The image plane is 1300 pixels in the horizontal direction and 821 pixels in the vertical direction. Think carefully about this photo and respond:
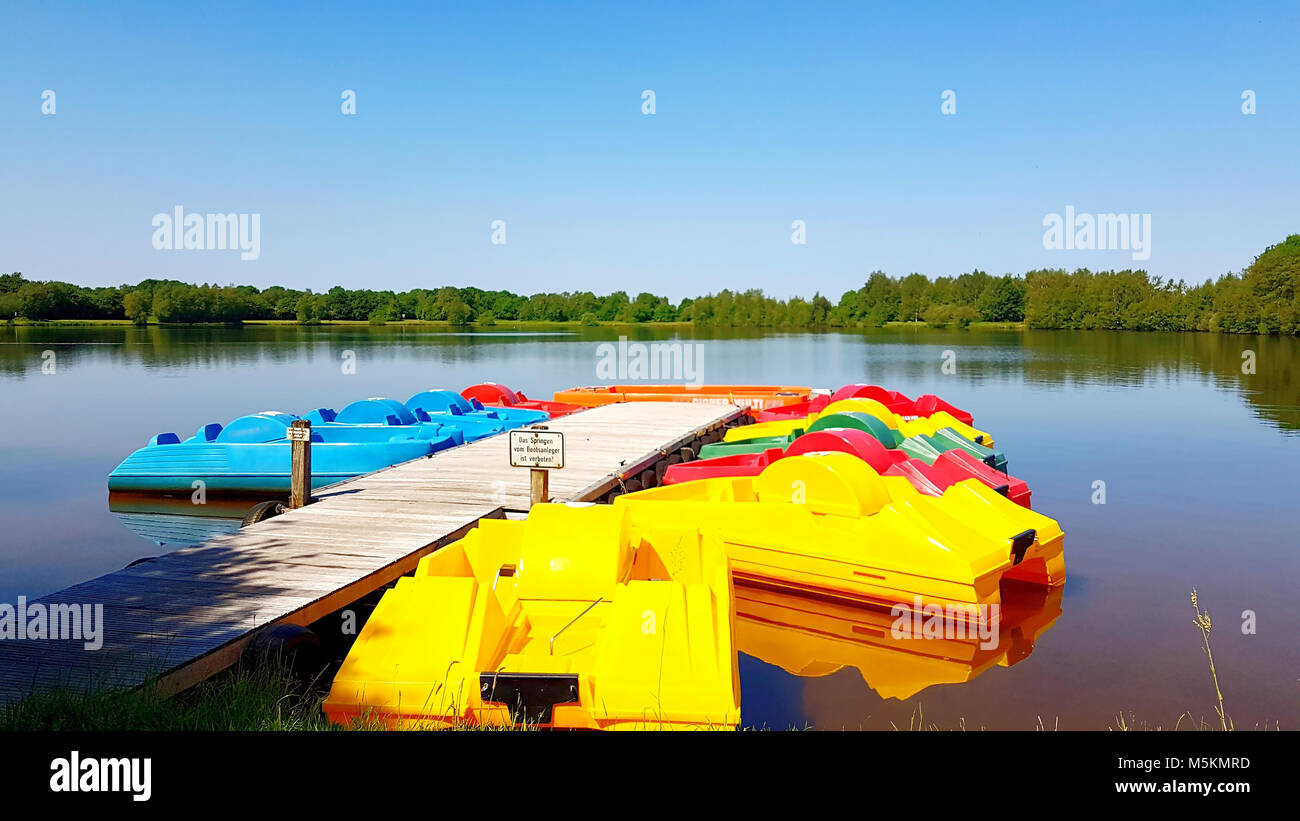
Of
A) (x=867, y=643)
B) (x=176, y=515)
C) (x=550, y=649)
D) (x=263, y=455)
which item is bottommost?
(x=867, y=643)

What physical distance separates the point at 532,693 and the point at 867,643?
4528 mm

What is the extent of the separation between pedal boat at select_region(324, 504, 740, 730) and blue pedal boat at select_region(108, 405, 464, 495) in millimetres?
8607

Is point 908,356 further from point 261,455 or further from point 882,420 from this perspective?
point 261,455

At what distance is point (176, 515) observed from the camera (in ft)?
47.4

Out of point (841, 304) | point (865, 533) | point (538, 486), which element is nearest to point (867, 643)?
point (865, 533)

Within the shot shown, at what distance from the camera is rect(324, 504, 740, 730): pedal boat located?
4453 millimetres

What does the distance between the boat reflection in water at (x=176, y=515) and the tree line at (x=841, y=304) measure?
81.1 metres

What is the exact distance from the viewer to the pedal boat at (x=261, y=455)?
13.9 m

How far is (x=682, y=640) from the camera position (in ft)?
15.4

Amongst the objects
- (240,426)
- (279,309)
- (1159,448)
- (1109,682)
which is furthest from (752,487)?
(279,309)

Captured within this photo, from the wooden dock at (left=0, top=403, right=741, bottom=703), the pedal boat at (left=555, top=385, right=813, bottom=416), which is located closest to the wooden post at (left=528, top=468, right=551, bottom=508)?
the wooden dock at (left=0, top=403, right=741, bottom=703)

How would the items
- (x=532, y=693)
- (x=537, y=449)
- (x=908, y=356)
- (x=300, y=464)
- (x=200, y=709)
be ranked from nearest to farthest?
(x=200, y=709)
(x=532, y=693)
(x=537, y=449)
(x=300, y=464)
(x=908, y=356)

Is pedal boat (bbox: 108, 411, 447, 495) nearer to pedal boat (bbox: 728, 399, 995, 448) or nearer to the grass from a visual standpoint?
pedal boat (bbox: 728, 399, 995, 448)
